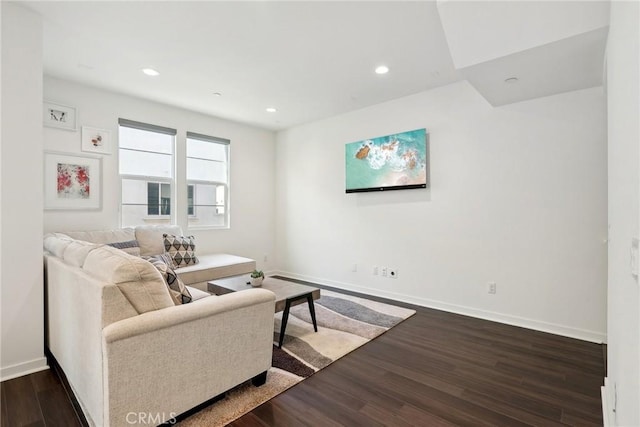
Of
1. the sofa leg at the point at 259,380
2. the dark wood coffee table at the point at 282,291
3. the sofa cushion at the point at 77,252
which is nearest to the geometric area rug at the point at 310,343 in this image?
the sofa leg at the point at 259,380

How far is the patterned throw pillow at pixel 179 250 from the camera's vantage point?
371 cm

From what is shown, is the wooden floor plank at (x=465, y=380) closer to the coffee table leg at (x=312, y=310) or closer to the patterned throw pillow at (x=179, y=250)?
the coffee table leg at (x=312, y=310)

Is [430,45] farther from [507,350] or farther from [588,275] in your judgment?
[507,350]

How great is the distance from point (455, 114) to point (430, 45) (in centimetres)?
109

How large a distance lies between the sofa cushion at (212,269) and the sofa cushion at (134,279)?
185 centimetres

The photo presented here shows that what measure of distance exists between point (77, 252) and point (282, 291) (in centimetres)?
158

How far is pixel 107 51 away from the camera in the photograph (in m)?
2.83

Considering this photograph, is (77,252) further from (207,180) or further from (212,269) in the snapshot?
(207,180)

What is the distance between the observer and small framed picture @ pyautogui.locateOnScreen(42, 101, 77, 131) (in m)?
3.32

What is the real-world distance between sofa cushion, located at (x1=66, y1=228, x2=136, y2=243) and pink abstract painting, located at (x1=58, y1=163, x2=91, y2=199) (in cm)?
47

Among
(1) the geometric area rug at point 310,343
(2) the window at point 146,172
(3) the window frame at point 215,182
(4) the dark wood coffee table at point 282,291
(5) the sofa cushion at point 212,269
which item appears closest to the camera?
(1) the geometric area rug at point 310,343

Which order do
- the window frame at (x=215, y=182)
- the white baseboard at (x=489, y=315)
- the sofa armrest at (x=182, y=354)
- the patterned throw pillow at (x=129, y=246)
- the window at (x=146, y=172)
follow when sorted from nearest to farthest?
the sofa armrest at (x=182, y=354) → the white baseboard at (x=489, y=315) → the patterned throw pillow at (x=129, y=246) → the window at (x=146, y=172) → the window frame at (x=215, y=182)

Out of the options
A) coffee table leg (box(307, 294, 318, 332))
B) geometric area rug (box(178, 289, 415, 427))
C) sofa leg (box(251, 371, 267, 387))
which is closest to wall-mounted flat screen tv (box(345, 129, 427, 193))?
geometric area rug (box(178, 289, 415, 427))

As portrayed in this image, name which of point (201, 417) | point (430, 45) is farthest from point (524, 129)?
point (201, 417)
